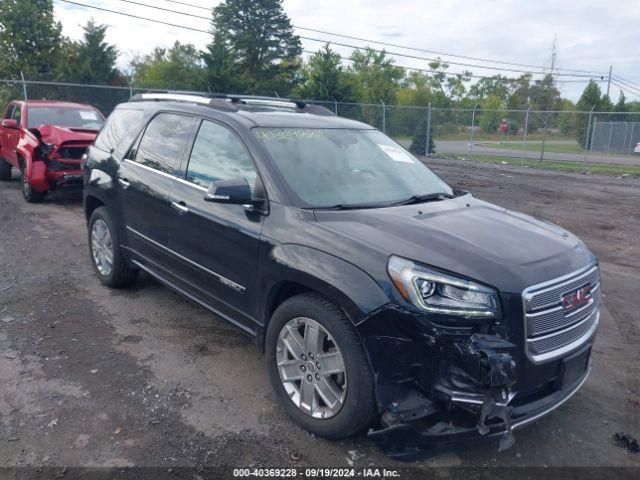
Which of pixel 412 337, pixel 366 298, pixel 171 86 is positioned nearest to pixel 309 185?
pixel 366 298

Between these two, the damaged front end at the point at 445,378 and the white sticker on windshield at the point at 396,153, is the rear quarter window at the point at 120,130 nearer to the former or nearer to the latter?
the white sticker on windshield at the point at 396,153

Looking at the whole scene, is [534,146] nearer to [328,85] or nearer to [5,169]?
[328,85]

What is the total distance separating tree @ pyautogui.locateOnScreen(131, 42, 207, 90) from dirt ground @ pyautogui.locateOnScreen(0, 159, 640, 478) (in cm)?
2458

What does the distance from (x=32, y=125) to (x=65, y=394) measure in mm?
8472

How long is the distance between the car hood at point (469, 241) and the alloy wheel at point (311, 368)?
58 cm

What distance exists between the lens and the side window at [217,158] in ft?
12.8

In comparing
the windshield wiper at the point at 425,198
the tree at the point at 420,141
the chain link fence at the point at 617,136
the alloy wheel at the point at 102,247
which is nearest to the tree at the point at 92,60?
the tree at the point at 420,141

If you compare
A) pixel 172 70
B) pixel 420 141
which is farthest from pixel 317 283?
pixel 172 70

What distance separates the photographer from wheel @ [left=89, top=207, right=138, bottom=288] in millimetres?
5387

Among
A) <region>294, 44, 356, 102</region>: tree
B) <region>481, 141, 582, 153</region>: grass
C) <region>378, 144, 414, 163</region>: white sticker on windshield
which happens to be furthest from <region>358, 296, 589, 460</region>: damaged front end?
<region>481, 141, 582, 153</region>: grass

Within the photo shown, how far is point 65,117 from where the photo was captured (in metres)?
11.0

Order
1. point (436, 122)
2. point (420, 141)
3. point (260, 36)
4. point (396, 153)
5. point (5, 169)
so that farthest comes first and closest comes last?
1. point (260, 36)
2. point (436, 122)
3. point (420, 141)
4. point (5, 169)
5. point (396, 153)

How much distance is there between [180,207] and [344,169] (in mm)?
1296

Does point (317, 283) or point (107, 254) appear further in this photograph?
point (107, 254)
